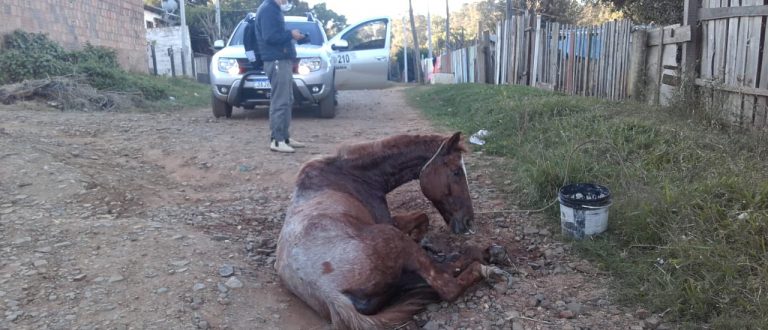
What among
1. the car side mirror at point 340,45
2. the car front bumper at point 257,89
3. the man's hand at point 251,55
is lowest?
the car front bumper at point 257,89

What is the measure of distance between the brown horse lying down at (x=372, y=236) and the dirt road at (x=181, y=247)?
164 millimetres

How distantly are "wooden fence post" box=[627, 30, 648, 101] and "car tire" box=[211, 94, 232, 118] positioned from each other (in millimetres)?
6526

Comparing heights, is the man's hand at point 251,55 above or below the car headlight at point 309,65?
above

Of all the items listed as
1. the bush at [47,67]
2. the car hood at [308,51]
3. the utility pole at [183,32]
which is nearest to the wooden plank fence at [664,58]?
the car hood at [308,51]

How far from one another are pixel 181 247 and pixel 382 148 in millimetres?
1561

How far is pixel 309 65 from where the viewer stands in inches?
367

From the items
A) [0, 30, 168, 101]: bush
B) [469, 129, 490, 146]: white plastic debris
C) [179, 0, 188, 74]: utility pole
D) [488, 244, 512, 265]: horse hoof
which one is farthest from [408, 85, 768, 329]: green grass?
[179, 0, 188, 74]: utility pole

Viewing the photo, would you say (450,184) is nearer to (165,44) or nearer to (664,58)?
(664,58)

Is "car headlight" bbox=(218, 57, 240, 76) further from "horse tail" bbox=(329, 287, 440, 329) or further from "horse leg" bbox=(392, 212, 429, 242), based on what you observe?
"horse tail" bbox=(329, 287, 440, 329)

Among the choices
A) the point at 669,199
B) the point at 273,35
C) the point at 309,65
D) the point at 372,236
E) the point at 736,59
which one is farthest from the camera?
the point at 309,65

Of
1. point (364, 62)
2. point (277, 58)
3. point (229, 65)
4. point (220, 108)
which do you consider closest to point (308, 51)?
point (229, 65)

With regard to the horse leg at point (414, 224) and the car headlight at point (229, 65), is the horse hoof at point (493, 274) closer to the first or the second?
the horse leg at point (414, 224)

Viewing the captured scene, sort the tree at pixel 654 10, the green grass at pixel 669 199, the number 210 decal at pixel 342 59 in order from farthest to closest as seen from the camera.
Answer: the number 210 decal at pixel 342 59 < the tree at pixel 654 10 < the green grass at pixel 669 199

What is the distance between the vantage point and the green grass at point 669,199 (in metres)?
2.75
